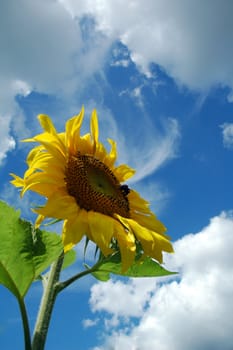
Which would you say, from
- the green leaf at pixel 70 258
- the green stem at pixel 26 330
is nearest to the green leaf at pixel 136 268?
the green leaf at pixel 70 258

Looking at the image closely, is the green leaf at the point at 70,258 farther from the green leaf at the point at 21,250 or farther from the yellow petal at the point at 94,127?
the yellow petal at the point at 94,127

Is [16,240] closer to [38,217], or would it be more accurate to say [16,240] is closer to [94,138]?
[38,217]

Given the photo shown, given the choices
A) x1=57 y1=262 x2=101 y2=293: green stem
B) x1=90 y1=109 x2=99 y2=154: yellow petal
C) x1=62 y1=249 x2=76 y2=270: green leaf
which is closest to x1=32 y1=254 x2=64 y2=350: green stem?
x1=57 y1=262 x2=101 y2=293: green stem

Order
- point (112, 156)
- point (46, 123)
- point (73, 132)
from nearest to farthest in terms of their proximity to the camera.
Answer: point (46, 123) < point (73, 132) < point (112, 156)

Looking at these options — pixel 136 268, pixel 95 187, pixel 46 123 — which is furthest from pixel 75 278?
pixel 46 123

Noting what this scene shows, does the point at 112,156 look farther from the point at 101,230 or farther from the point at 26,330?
the point at 26,330

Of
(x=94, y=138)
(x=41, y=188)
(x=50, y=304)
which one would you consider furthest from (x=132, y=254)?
(x=94, y=138)
